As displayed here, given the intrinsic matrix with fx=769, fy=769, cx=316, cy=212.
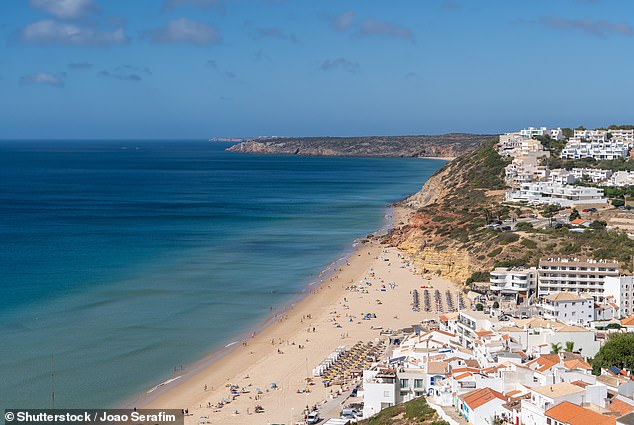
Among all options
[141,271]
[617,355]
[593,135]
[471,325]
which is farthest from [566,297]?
[593,135]

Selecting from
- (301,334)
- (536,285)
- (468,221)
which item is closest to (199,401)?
(301,334)

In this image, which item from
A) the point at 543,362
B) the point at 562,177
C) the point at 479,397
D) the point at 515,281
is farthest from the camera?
the point at 562,177

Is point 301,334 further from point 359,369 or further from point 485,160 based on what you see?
point 485,160

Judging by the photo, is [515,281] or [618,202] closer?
[515,281]

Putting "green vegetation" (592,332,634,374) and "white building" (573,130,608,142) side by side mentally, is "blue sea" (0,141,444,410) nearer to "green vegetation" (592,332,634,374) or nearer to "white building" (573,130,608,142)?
"green vegetation" (592,332,634,374)

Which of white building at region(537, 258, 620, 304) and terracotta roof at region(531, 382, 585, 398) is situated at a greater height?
terracotta roof at region(531, 382, 585, 398)

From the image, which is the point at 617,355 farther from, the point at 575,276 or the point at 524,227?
the point at 524,227

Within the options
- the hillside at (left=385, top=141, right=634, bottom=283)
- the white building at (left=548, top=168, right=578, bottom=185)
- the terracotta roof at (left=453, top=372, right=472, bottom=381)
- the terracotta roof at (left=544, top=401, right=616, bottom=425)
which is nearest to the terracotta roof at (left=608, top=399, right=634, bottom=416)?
the terracotta roof at (left=544, top=401, right=616, bottom=425)
